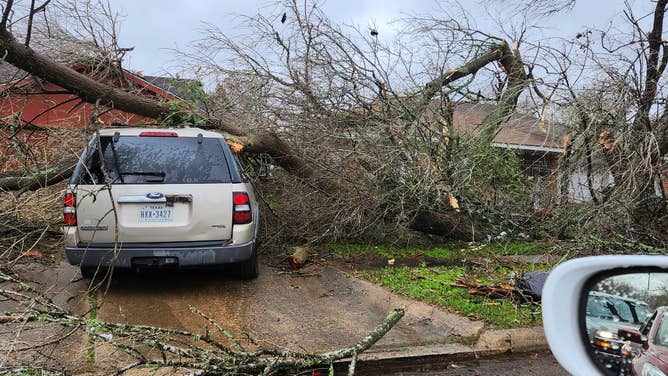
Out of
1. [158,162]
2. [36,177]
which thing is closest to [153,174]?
[158,162]

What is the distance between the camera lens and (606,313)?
5.00 feet

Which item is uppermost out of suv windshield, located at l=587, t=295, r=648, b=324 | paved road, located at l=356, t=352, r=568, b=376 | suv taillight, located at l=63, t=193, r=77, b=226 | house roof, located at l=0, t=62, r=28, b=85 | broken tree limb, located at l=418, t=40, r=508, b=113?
broken tree limb, located at l=418, t=40, r=508, b=113

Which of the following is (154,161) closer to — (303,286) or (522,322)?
(303,286)

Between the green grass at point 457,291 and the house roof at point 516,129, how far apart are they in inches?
79.3

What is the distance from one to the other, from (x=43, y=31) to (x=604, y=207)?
8.45 meters

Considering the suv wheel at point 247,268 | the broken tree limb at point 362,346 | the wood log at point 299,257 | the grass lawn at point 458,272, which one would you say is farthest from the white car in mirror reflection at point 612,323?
the wood log at point 299,257

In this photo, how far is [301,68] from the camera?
813cm

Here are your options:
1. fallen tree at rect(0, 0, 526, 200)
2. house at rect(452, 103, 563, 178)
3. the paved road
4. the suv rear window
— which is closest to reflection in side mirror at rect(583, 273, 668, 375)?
the paved road

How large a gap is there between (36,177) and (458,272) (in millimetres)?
5481

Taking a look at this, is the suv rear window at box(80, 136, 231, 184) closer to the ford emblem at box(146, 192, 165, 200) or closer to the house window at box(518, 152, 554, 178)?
the ford emblem at box(146, 192, 165, 200)

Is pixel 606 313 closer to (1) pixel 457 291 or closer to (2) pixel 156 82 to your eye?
(1) pixel 457 291

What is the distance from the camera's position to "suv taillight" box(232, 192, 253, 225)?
5.05 meters

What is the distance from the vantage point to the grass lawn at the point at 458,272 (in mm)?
4977

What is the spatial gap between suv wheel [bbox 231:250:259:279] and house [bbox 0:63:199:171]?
2566 millimetres
